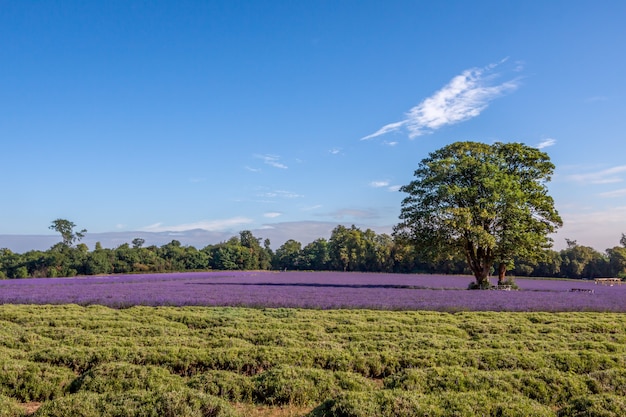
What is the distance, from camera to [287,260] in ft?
286

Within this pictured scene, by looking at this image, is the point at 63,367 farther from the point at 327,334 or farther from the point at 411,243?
the point at 411,243

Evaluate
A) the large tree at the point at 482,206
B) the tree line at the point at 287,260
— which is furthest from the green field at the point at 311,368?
the tree line at the point at 287,260

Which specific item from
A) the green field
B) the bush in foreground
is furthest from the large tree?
the bush in foreground

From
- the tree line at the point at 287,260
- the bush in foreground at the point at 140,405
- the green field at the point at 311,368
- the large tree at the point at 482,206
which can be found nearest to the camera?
the bush in foreground at the point at 140,405

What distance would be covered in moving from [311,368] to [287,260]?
80407 millimetres

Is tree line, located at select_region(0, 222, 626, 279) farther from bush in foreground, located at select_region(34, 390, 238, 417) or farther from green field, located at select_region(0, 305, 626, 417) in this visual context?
bush in foreground, located at select_region(34, 390, 238, 417)

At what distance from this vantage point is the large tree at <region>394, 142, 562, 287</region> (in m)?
25.2

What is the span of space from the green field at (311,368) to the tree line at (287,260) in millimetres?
32747

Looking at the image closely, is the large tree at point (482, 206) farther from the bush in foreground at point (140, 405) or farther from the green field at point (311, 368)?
the bush in foreground at point (140, 405)

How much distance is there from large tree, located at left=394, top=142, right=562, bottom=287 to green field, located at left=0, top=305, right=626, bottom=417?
14.0m

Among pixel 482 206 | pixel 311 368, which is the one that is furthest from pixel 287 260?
pixel 311 368

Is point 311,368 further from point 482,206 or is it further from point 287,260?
point 287,260

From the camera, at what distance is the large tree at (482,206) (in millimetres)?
25219

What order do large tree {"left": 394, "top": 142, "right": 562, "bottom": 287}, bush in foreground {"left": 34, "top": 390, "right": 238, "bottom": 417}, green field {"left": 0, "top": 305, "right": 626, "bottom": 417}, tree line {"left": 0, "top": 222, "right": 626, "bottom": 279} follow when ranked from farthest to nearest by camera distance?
tree line {"left": 0, "top": 222, "right": 626, "bottom": 279} → large tree {"left": 394, "top": 142, "right": 562, "bottom": 287} → green field {"left": 0, "top": 305, "right": 626, "bottom": 417} → bush in foreground {"left": 34, "top": 390, "right": 238, "bottom": 417}
